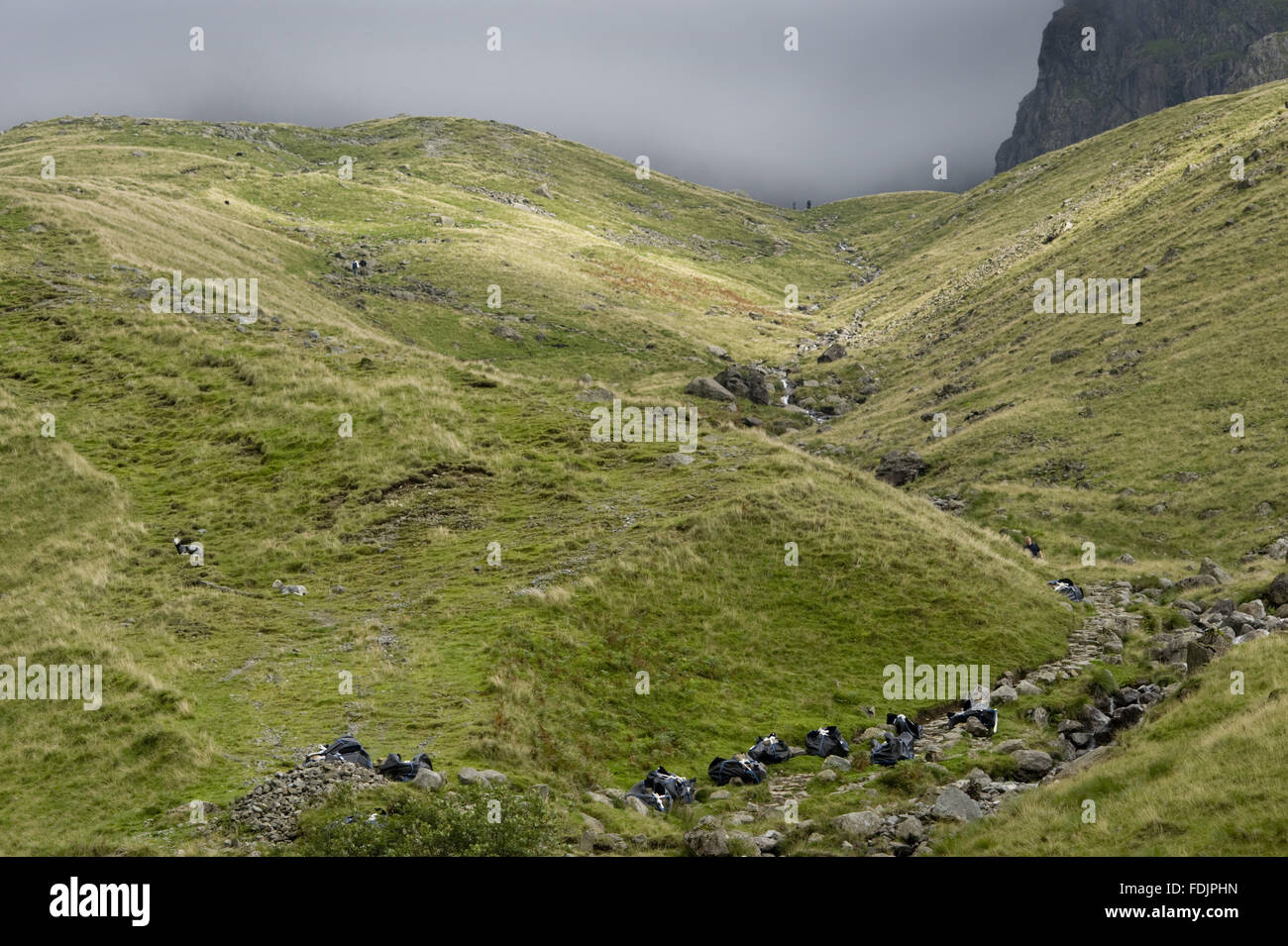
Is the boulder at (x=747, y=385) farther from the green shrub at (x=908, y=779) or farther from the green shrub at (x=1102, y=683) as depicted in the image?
the green shrub at (x=908, y=779)

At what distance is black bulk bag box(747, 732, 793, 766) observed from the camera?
75.2ft

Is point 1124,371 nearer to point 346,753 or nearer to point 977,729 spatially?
point 977,729

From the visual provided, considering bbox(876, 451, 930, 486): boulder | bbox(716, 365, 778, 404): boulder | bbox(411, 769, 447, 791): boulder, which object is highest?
bbox(716, 365, 778, 404): boulder

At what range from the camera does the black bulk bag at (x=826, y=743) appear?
23406 millimetres

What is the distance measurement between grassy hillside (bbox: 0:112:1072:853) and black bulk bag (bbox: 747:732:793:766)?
805 mm

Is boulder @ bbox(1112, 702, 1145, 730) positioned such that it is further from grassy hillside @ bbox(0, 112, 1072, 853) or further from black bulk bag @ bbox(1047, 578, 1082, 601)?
black bulk bag @ bbox(1047, 578, 1082, 601)

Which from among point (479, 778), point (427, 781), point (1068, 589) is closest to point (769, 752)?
point (479, 778)

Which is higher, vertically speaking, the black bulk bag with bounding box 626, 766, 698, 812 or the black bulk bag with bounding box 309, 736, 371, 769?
the black bulk bag with bounding box 309, 736, 371, 769

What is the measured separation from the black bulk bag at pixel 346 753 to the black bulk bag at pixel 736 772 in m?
8.34

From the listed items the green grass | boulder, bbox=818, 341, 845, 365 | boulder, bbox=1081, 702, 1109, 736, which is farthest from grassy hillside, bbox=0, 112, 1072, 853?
boulder, bbox=818, 341, 845, 365

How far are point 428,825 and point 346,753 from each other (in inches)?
162

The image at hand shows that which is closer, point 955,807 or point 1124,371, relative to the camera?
point 955,807

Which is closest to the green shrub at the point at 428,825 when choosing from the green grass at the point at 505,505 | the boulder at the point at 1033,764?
the green grass at the point at 505,505

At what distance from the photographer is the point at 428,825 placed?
610 inches
